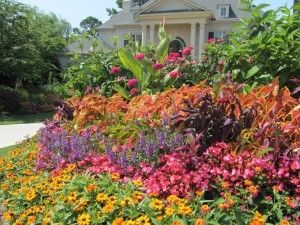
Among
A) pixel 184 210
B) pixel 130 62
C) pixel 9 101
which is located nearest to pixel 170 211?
pixel 184 210

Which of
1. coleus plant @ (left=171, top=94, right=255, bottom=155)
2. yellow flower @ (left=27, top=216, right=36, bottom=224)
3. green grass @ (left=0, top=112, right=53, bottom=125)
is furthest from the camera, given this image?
green grass @ (left=0, top=112, right=53, bottom=125)

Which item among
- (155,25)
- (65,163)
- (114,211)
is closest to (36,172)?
(65,163)

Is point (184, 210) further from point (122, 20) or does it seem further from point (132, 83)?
point (122, 20)

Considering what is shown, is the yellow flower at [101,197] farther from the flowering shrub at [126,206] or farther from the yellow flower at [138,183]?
the yellow flower at [138,183]

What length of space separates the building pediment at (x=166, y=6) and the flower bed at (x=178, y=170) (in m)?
35.1

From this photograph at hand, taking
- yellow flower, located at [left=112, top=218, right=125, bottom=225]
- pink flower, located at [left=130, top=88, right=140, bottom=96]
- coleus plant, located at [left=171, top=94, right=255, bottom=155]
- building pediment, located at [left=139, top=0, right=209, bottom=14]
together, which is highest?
building pediment, located at [left=139, top=0, right=209, bottom=14]

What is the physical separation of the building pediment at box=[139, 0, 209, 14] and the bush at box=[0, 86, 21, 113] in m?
22.7

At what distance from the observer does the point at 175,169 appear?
9.98ft

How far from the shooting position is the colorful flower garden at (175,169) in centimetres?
270

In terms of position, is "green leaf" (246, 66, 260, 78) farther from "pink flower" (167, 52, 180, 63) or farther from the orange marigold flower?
the orange marigold flower

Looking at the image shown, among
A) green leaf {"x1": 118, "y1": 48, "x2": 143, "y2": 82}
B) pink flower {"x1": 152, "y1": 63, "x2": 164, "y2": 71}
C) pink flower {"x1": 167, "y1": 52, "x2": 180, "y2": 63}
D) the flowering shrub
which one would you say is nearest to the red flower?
pink flower {"x1": 152, "y1": 63, "x2": 164, "y2": 71}

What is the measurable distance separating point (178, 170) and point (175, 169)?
2cm

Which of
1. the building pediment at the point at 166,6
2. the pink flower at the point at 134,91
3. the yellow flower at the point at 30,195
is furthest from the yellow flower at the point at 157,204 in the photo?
the building pediment at the point at 166,6

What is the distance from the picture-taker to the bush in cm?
1755
